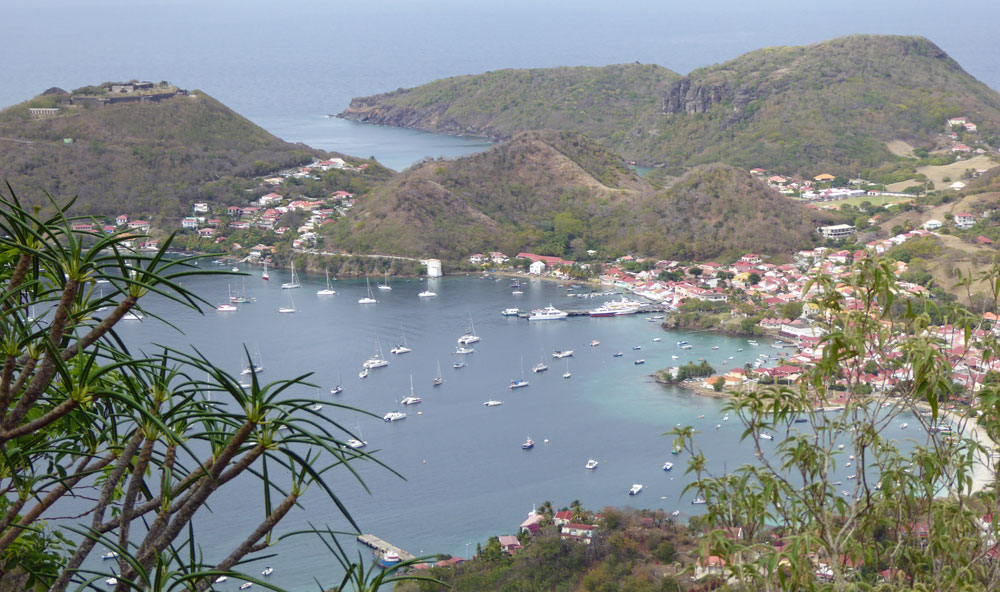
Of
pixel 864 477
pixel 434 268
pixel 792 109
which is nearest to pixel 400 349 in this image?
pixel 434 268

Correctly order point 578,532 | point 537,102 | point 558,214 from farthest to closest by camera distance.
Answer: point 537,102
point 558,214
point 578,532

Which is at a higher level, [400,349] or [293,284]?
[293,284]

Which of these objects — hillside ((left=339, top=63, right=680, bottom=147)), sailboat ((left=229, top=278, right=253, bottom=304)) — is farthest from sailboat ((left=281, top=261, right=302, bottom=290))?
hillside ((left=339, top=63, right=680, bottom=147))

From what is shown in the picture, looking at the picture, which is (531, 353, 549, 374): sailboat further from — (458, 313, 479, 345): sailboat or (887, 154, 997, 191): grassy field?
(887, 154, 997, 191): grassy field

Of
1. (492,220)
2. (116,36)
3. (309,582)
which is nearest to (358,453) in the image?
(309,582)

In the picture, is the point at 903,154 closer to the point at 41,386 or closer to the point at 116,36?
the point at 41,386

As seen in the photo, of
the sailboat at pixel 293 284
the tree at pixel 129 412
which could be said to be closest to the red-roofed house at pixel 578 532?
the tree at pixel 129 412

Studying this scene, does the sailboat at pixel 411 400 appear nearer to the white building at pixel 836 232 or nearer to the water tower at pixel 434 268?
the water tower at pixel 434 268

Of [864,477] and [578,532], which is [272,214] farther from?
[864,477]
